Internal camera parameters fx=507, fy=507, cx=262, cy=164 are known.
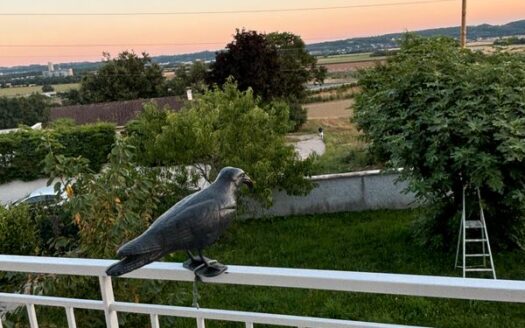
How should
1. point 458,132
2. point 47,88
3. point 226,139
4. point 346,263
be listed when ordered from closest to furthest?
point 458,132
point 346,263
point 226,139
point 47,88

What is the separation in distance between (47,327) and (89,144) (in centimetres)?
1259

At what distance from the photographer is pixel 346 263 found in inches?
212

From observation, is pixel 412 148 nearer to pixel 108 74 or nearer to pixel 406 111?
pixel 406 111

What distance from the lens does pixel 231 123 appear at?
6.34 meters

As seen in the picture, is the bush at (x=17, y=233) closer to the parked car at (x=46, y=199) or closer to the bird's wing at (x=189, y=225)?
the parked car at (x=46, y=199)

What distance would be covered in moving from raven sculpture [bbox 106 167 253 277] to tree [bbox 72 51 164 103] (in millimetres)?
28440

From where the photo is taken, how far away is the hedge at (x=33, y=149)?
46.7ft

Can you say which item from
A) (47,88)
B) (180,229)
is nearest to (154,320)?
(180,229)

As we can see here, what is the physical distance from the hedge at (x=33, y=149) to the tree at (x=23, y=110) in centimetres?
1199

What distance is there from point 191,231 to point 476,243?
4.67m

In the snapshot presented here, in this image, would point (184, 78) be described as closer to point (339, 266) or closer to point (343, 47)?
point (343, 47)

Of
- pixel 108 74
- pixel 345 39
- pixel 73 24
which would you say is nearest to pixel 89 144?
pixel 73 24

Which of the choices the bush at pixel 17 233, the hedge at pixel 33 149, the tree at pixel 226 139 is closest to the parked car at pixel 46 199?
the bush at pixel 17 233

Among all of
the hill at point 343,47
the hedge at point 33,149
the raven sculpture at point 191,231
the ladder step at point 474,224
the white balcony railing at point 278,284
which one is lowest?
the hedge at point 33,149
